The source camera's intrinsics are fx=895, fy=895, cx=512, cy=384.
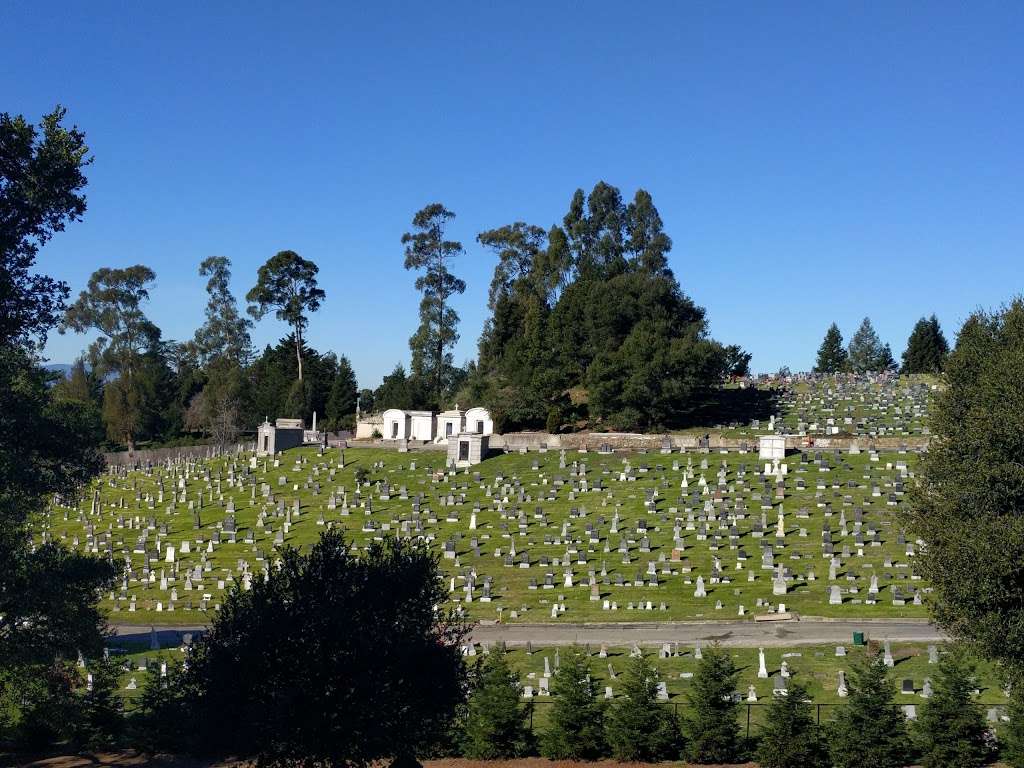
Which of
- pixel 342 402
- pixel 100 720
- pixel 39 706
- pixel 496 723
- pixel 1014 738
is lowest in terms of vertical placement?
pixel 100 720

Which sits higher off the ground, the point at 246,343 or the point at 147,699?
the point at 246,343

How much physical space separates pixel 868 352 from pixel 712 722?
102 m

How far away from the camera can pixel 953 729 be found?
61.0 ft

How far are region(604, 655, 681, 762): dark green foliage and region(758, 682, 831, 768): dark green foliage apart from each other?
2.04 meters

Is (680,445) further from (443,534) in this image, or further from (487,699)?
(487,699)

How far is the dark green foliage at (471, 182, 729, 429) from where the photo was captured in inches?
2472

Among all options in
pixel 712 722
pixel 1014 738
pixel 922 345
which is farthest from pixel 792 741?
pixel 922 345

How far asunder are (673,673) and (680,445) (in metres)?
32.3

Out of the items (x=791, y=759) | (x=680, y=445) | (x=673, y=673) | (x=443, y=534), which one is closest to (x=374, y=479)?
(x=443, y=534)

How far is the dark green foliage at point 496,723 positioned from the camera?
20422 millimetres

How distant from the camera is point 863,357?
→ 112 meters

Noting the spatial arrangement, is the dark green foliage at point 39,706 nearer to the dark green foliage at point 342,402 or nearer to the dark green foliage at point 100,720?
the dark green foliage at point 100,720

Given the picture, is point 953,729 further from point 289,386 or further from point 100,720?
point 289,386

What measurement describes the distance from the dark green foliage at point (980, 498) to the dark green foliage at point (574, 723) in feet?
27.5
